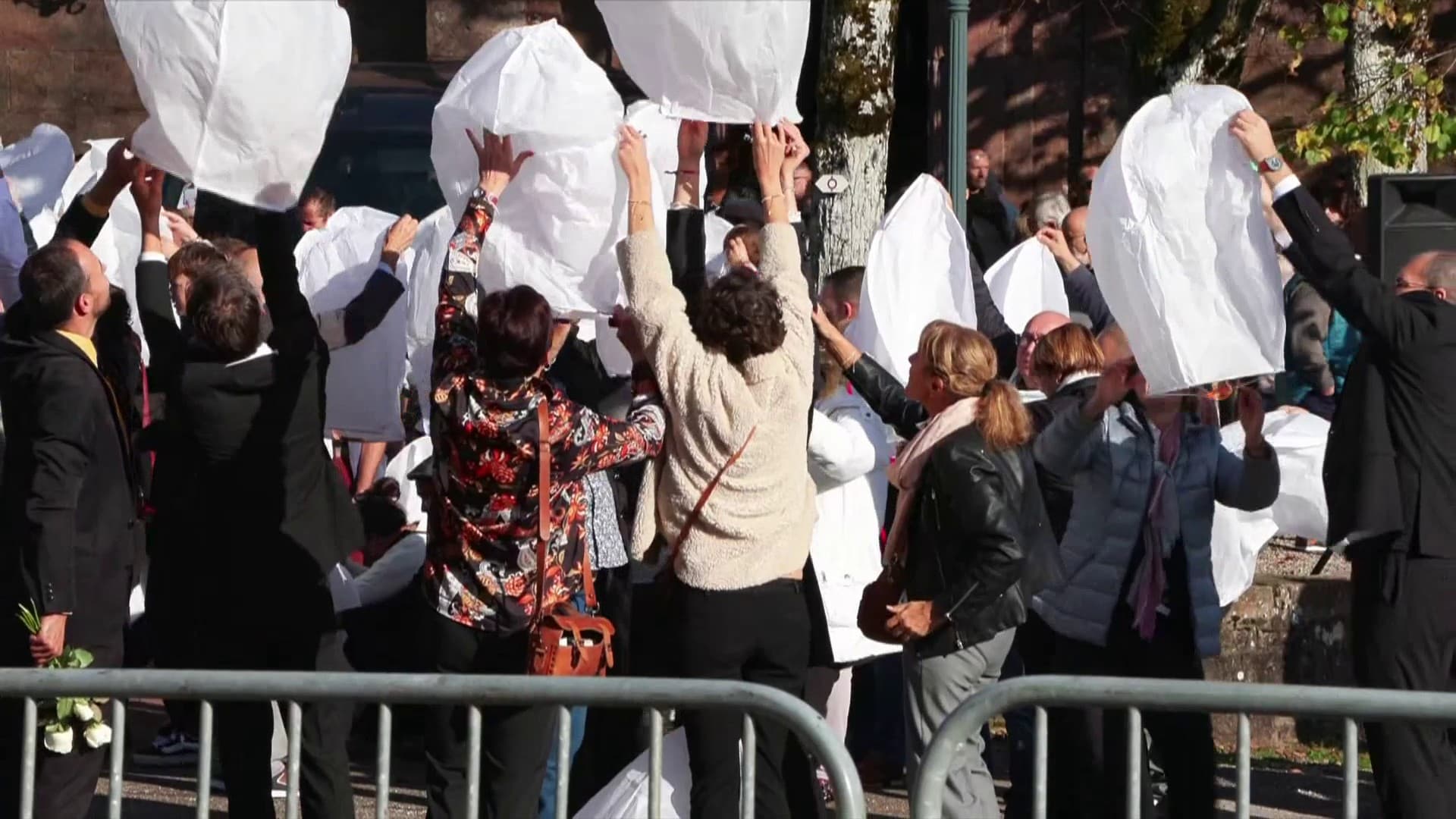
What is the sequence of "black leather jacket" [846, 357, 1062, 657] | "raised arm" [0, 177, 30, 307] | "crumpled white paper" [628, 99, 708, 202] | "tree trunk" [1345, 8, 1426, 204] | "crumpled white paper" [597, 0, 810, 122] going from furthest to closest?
1. "tree trunk" [1345, 8, 1426, 204]
2. "raised arm" [0, 177, 30, 307]
3. "crumpled white paper" [628, 99, 708, 202]
4. "black leather jacket" [846, 357, 1062, 657]
5. "crumpled white paper" [597, 0, 810, 122]

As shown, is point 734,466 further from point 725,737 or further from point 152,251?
point 152,251

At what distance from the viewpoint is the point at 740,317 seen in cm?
524

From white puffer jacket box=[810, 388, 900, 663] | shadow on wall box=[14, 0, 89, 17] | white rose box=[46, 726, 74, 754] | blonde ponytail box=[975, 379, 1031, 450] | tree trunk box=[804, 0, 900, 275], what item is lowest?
white rose box=[46, 726, 74, 754]

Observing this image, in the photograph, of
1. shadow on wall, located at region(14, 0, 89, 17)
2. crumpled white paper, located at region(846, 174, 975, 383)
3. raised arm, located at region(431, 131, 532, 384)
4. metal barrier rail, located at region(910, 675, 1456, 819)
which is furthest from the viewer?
shadow on wall, located at region(14, 0, 89, 17)

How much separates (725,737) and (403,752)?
8.57 ft

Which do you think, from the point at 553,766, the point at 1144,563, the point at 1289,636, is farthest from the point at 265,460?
the point at 1289,636

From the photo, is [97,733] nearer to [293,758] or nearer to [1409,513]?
[293,758]

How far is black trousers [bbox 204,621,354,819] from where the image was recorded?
18.4 feet

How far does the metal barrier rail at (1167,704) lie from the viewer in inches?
155

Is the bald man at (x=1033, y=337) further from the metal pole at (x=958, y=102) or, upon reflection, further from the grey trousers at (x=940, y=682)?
the metal pole at (x=958, y=102)

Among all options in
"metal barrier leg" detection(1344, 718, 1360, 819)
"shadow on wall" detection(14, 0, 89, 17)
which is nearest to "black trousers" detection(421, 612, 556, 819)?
"metal barrier leg" detection(1344, 718, 1360, 819)

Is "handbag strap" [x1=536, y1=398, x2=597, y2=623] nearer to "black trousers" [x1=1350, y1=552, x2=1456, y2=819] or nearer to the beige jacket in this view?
the beige jacket

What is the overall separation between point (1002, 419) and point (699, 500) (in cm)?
80

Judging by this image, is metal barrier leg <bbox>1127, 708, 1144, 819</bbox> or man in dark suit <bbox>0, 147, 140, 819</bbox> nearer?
metal barrier leg <bbox>1127, 708, 1144, 819</bbox>
